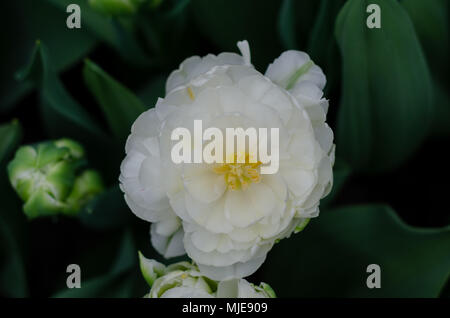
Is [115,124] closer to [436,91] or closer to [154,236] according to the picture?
[154,236]

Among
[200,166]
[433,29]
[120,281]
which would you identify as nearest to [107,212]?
[120,281]

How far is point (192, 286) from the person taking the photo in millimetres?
678

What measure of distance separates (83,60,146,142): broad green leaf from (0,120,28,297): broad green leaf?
156mm

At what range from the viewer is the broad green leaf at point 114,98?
850mm

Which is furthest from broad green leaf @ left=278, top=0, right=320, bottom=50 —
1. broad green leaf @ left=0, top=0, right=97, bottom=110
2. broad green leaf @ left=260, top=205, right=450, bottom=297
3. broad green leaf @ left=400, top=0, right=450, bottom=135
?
broad green leaf @ left=0, top=0, right=97, bottom=110

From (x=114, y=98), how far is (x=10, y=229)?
0.28 meters

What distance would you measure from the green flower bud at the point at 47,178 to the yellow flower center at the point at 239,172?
241 mm

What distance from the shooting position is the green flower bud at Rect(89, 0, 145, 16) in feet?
2.85

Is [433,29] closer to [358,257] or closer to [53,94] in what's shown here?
[358,257]

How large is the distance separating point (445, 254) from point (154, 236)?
404mm

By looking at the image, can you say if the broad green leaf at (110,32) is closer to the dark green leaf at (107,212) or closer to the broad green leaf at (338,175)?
the dark green leaf at (107,212)

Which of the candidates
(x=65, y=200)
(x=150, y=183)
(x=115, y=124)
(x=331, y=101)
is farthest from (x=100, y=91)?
(x=331, y=101)
